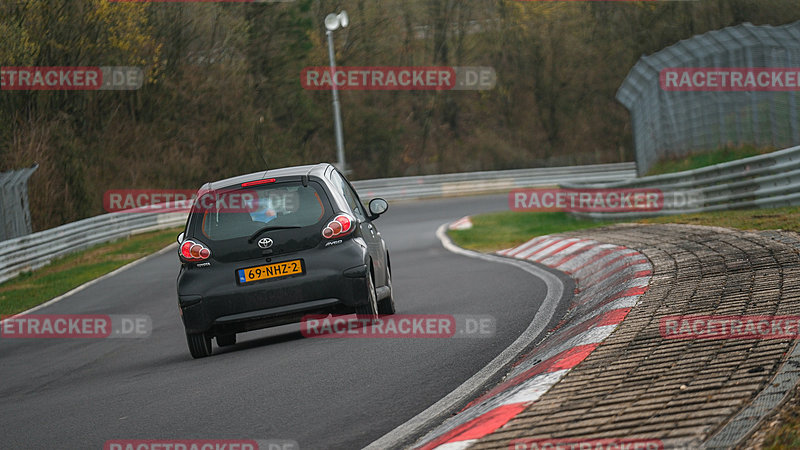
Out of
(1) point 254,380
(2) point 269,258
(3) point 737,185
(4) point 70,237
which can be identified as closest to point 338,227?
(2) point 269,258

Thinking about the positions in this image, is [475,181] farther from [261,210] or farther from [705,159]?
[261,210]

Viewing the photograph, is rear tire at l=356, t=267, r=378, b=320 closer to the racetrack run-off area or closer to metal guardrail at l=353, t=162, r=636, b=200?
the racetrack run-off area

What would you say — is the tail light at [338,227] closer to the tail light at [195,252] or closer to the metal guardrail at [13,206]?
the tail light at [195,252]

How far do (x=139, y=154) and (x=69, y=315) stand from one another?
2864cm

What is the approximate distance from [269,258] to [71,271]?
16709mm

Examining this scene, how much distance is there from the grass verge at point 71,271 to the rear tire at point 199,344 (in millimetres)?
9756

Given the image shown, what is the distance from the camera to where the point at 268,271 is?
9.10 m

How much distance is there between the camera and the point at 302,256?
30.0 ft

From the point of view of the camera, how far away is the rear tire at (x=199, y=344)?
9.26 metres

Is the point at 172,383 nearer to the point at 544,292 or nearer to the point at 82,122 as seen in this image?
the point at 544,292

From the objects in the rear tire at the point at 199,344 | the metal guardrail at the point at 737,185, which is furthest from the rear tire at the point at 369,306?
the metal guardrail at the point at 737,185

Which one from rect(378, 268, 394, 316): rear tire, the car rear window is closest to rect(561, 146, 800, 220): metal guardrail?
rect(378, 268, 394, 316): rear tire

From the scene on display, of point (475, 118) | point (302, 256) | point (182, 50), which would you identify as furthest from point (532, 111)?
point (302, 256)

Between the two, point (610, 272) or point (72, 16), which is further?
point (72, 16)
